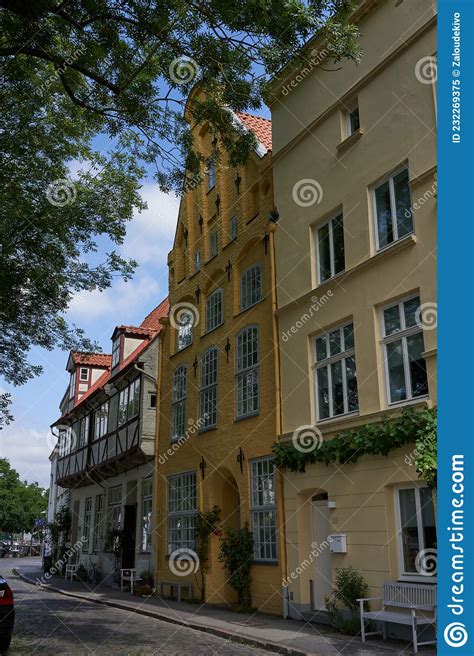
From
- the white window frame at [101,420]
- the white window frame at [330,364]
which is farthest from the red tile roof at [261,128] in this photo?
the white window frame at [101,420]

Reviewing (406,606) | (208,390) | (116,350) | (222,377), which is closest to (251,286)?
(222,377)

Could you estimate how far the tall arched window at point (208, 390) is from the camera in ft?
59.2

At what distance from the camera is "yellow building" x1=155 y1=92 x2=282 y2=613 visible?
1502 centimetres

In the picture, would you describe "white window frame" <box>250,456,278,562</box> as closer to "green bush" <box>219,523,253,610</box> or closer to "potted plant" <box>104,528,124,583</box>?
"green bush" <box>219,523,253,610</box>

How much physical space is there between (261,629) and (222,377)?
736 centimetres

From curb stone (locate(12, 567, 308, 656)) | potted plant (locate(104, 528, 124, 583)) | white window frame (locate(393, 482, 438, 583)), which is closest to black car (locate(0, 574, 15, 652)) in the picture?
curb stone (locate(12, 567, 308, 656))

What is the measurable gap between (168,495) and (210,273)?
716cm

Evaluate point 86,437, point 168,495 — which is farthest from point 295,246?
point 86,437

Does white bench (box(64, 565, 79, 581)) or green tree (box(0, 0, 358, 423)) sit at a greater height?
green tree (box(0, 0, 358, 423))

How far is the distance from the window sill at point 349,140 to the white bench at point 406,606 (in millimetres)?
8431

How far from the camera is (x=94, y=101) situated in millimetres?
Answer: 10945

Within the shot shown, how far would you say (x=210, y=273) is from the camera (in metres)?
19.3

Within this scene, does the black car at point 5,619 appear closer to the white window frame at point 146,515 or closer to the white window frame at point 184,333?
the white window frame at point 184,333

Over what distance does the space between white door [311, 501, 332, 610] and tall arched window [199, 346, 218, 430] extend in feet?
17.6
